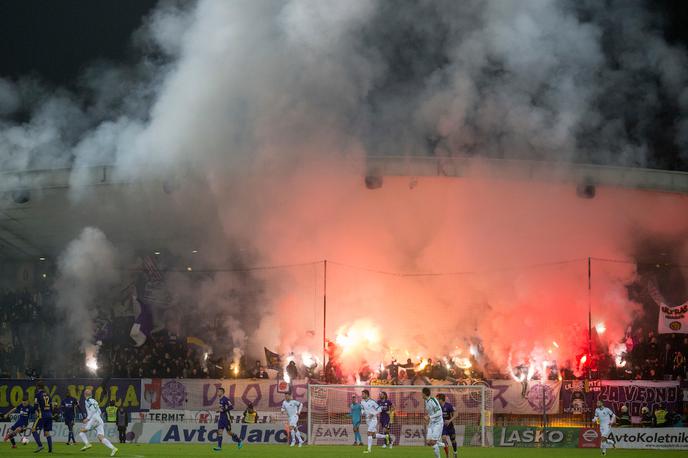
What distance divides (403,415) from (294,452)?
26.6 ft

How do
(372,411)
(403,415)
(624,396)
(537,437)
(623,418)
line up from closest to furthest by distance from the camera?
1. (372,411)
2. (537,437)
3. (403,415)
4. (623,418)
5. (624,396)

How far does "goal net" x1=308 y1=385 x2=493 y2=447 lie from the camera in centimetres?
3108

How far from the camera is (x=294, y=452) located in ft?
82.7

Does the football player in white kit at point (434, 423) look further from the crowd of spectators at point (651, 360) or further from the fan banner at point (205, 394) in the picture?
the crowd of spectators at point (651, 360)

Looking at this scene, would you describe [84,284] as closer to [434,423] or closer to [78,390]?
[78,390]

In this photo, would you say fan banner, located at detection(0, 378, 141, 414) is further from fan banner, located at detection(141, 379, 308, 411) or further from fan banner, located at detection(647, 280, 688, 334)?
fan banner, located at detection(647, 280, 688, 334)

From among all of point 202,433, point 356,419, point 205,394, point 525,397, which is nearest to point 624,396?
point 525,397

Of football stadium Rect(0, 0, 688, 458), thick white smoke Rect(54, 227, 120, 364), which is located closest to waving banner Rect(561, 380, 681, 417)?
football stadium Rect(0, 0, 688, 458)

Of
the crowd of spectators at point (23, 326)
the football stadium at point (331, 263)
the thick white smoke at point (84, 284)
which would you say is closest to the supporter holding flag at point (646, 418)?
the football stadium at point (331, 263)

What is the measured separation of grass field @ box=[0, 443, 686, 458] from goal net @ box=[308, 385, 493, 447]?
2.48 metres

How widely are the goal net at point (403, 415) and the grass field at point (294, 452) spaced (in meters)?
2.48

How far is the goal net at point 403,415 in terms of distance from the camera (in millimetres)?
31078

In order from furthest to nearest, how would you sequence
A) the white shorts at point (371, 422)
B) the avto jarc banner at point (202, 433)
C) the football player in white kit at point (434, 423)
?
the avto jarc banner at point (202, 433) → the white shorts at point (371, 422) → the football player in white kit at point (434, 423)

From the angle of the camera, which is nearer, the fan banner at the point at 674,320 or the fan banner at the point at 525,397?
the fan banner at the point at 525,397
